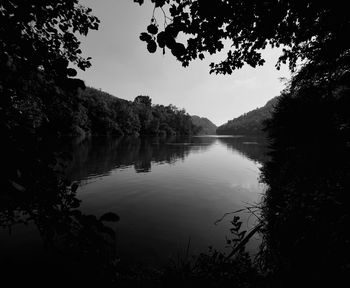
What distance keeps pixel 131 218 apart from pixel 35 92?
8853mm

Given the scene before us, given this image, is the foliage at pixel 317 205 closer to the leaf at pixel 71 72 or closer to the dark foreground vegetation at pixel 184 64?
the dark foreground vegetation at pixel 184 64

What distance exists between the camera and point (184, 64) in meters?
4.85

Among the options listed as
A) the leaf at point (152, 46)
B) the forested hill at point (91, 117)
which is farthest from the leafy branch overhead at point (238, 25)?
the forested hill at point (91, 117)

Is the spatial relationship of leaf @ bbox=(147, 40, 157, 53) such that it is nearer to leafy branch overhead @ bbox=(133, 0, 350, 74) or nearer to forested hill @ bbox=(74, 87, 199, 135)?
leafy branch overhead @ bbox=(133, 0, 350, 74)

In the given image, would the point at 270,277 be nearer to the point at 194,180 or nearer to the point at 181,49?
the point at 181,49

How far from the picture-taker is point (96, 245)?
68.2 inches

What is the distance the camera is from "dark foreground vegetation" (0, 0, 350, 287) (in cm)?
169

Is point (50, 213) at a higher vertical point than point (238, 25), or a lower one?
lower

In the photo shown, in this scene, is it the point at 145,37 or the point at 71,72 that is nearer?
the point at 71,72

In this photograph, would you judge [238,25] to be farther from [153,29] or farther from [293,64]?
[293,64]

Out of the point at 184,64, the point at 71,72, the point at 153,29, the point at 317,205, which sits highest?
the point at 184,64

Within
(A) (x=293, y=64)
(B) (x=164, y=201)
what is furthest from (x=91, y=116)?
(A) (x=293, y=64)

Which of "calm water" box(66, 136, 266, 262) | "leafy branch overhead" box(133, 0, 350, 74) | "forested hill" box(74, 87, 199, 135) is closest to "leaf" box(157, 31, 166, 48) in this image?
Answer: "leafy branch overhead" box(133, 0, 350, 74)

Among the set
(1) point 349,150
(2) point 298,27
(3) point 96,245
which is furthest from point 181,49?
(1) point 349,150
